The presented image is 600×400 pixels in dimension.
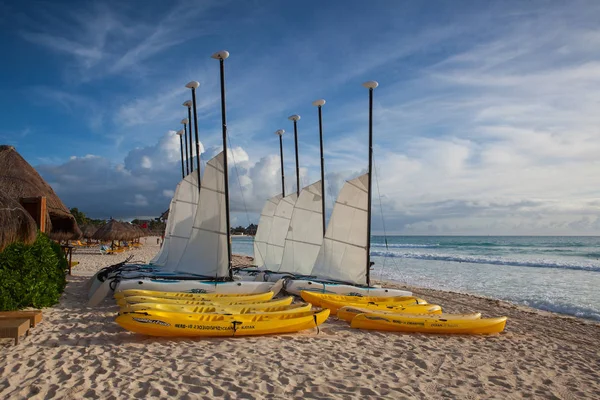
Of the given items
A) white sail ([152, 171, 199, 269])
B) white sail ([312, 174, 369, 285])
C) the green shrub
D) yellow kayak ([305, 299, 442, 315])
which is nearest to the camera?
the green shrub

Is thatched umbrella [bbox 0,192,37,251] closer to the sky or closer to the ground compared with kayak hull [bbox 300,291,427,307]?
closer to the sky

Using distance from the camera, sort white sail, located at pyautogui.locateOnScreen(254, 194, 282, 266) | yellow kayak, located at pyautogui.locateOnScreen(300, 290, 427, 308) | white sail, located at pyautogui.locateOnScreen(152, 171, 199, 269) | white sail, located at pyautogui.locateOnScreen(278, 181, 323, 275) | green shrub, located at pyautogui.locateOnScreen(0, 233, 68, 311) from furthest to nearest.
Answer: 1. white sail, located at pyautogui.locateOnScreen(254, 194, 282, 266)
2. white sail, located at pyautogui.locateOnScreen(278, 181, 323, 275)
3. white sail, located at pyautogui.locateOnScreen(152, 171, 199, 269)
4. yellow kayak, located at pyautogui.locateOnScreen(300, 290, 427, 308)
5. green shrub, located at pyautogui.locateOnScreen(0, 233, 68, 311)

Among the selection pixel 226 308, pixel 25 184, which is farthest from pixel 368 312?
pixel 25 184

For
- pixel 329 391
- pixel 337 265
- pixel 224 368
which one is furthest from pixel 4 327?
pixel 337 265

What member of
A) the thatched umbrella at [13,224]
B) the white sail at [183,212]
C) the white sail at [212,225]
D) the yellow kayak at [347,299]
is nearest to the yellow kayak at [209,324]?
the thatched umbrella at [13,224]

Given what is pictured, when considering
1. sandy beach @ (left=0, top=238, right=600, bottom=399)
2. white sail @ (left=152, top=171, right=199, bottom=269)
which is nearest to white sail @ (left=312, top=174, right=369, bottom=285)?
sandy beach @ (left=0, top=238, right=600, bottom=399)

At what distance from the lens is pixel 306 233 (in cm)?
1376

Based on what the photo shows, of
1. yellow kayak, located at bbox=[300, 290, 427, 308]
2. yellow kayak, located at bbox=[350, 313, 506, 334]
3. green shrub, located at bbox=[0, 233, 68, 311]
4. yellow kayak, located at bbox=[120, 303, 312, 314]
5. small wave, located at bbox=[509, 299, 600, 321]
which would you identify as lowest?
small wave, located at bbox=[509, 299, 600, 321]

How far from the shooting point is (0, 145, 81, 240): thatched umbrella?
10.4 meters

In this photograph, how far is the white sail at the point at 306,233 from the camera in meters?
13.7

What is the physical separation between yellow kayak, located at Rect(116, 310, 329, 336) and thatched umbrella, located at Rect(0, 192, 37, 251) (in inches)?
74.4

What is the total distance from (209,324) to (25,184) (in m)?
7.24

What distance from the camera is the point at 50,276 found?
873 centimetres

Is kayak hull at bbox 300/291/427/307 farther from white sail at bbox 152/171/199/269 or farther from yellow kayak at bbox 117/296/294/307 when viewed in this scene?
white sail at bbox 152/171/199/269
